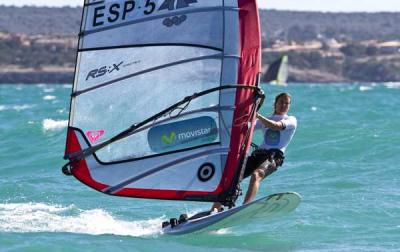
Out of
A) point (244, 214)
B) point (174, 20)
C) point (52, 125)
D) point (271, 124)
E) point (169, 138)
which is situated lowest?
point (52, 125)

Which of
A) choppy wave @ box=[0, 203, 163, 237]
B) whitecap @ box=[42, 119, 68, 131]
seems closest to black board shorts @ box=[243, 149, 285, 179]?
choppy wave @ box=[0, 203, 163, 237]

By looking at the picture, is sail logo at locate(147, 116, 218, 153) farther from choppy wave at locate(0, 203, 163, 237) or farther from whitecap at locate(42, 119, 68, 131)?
whitecap at locate(42, 119, 68, 131)

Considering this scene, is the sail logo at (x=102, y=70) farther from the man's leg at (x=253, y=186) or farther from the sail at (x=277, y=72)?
the sail at (x=277, y=72)

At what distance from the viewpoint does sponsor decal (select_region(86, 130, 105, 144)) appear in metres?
8.45

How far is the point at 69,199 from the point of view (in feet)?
36.2

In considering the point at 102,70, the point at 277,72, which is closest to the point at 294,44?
the point at 277,72

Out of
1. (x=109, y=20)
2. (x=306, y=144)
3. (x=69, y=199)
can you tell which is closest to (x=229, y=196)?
(x=109, y=20)

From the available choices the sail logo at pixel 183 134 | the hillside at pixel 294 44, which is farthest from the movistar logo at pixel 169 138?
the hillside at pixel 294 44

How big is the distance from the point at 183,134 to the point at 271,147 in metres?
0.69

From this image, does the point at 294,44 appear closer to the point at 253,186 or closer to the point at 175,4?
the point at 253,186

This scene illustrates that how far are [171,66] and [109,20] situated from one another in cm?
59

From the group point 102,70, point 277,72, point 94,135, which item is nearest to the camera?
point 102,70

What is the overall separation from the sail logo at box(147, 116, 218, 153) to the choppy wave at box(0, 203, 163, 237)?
2.44 ft

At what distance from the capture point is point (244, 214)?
8242 millimetres
